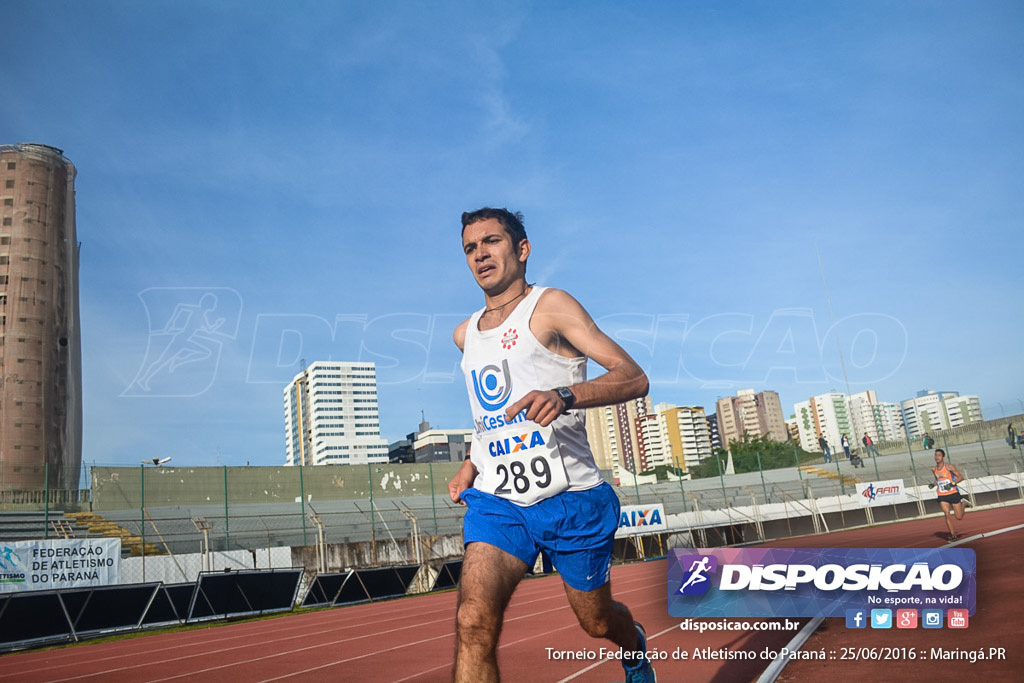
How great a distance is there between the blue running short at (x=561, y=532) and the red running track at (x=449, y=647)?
188 centimetres

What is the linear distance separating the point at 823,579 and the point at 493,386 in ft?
10.5

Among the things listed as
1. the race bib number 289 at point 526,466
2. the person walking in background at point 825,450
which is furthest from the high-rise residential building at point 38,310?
the race bib number 289 at point 526,466

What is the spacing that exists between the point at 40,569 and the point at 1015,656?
15.0 meters

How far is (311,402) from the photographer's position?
18200cm

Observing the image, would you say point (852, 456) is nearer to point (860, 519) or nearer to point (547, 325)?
point (860, 519)

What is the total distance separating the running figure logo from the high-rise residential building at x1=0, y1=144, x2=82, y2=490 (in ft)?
223

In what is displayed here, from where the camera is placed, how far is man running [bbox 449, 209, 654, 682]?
3180mm

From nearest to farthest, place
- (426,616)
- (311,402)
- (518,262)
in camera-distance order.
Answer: (518,262) → (426,616) → (311,402)

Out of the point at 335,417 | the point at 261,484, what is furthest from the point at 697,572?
the point at 335,417

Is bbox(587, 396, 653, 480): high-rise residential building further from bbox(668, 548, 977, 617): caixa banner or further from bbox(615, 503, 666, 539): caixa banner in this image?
bbox(668, 548, 977, 617): caixa banner

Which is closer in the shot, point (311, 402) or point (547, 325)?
point (547, 325)

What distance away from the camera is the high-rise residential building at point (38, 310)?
209ft

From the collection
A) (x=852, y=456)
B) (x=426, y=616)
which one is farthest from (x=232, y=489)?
(x=852, y=456)

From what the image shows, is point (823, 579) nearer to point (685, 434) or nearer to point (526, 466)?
point (526, 466)
